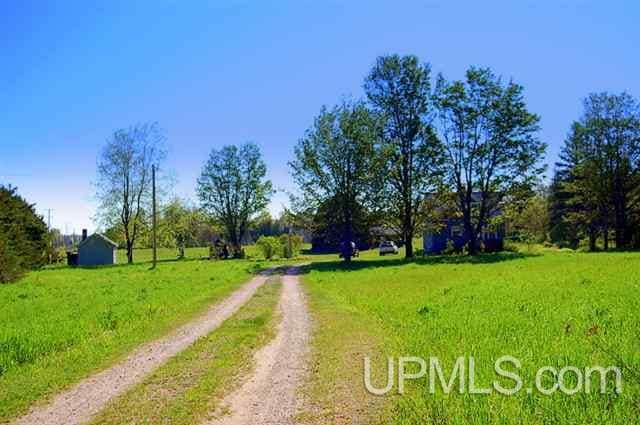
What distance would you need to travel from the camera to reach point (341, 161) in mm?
38188

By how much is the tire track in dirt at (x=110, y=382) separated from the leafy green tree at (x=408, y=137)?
29.9m

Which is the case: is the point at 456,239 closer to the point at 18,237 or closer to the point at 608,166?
the point at 608,166

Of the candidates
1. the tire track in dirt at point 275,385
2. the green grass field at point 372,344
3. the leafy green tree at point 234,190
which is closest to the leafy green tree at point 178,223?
the leafy green tree at point 234,190

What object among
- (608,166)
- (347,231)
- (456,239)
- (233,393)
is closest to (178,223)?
(347,231)

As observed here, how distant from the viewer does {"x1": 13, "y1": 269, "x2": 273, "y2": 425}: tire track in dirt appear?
618 centimetres

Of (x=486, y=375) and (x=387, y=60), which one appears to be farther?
(x=387, y=60)

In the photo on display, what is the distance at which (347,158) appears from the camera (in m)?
38.1

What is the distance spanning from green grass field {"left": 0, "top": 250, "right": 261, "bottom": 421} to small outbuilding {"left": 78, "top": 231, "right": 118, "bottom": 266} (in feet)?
112

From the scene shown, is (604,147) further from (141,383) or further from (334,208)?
(141,383)

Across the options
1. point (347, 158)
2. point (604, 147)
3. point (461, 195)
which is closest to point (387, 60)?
point (347, 158)

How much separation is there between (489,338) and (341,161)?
29935 mm

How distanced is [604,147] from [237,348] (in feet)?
163

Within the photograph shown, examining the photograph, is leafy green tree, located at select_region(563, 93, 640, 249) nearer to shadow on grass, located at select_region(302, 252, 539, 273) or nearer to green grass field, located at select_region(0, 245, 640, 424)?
shadow on grass, located at select_region(302, 252, 539, 273)

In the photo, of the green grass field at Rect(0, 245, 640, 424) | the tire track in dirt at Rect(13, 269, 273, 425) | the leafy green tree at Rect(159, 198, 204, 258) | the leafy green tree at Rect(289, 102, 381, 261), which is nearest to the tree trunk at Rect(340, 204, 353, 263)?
the leafy green tree at Rect(289, 102, 381, 261)
